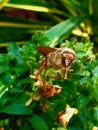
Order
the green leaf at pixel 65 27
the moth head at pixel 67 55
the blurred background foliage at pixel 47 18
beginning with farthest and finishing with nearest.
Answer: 1. the blurred background foliage at pixel 47 18
2. the green leaf at pixel 65 27
3. the moth head at pixel 67 55

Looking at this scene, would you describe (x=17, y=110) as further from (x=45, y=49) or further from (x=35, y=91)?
(x=45, y=49)

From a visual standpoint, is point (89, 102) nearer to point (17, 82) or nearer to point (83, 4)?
point (17, 82)

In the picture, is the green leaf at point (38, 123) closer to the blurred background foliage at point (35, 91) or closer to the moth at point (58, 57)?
the blurred background foliage at point (35, 91)

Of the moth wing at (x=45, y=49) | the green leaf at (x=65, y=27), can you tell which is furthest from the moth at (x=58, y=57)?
the green leaf at (x=65, y=27)

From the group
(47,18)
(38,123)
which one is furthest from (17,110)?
(47,18)

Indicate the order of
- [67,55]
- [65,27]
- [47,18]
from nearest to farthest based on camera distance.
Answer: [67,55] → [65,27] → [47,18]

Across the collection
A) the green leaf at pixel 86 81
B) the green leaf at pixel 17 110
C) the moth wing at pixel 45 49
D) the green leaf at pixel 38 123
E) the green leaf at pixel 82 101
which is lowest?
the green leaf at pixel 38 123

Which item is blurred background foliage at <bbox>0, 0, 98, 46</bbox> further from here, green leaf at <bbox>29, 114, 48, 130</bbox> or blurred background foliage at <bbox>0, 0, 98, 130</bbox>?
green leaf at <bbox>29, 114, 48, 130</bbox>
